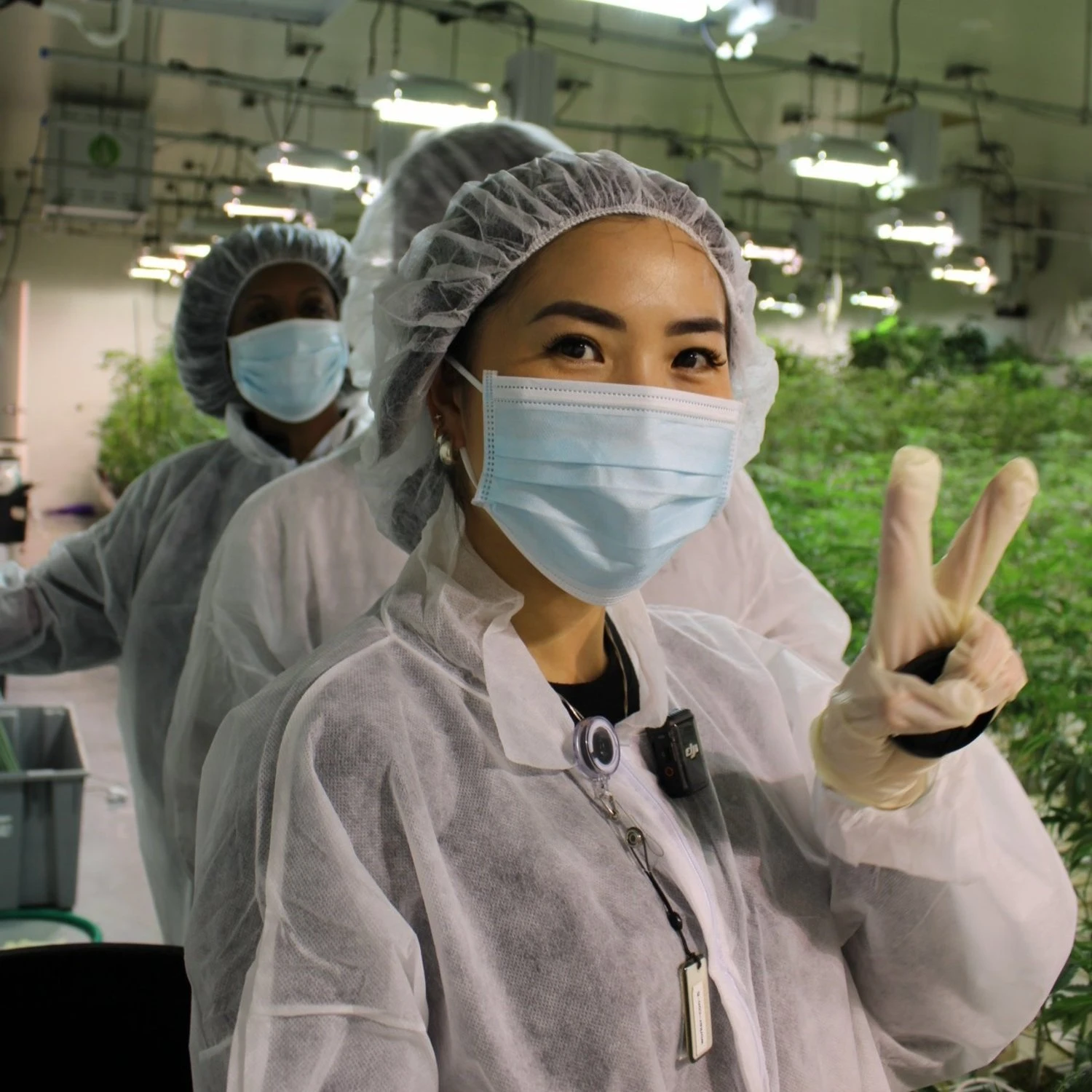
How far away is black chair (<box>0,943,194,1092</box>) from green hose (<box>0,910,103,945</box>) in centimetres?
98

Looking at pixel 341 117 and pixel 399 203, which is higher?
pixel 341 117

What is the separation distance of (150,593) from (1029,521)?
2931 millimetres

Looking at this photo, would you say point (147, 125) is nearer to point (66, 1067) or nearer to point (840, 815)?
point (66, 1067)

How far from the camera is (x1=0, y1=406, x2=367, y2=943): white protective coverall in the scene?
2.27m

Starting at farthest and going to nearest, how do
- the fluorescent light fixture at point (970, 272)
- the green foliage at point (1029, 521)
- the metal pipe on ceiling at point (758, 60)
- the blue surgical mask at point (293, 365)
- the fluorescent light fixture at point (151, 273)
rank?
the fluorescent light fixture at point (151, 273) < the fluorescent light fixture at point (970, 272) < the metal pipe on ceiling at point (758, 60) < the blue surgical mask at point (293, 365) < the green foliage at point (1029, 521)

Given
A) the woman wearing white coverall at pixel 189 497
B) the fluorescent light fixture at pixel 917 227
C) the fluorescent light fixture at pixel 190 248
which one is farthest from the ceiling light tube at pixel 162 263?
the woman wearing white coverall at pixel 189 497

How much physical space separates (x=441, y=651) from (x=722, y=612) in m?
0.87

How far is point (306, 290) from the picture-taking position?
92.2 inches

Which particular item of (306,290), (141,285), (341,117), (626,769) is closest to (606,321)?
(626,769)

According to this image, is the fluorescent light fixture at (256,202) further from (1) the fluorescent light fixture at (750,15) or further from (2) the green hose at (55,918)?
(2) the green hose at (55,918)

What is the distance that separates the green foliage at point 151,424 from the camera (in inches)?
307

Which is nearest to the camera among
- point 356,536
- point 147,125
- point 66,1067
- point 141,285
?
point 66,1067

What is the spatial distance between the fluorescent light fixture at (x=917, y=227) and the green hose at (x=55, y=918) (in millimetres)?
6895

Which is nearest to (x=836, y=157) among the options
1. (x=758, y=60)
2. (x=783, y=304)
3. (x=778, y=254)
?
(x=758, y=60)
